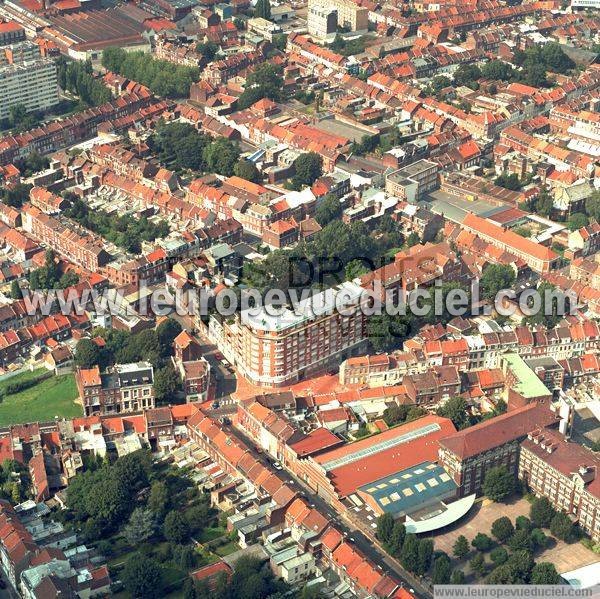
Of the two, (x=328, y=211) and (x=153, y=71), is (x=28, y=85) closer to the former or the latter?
(x=153, y=71)

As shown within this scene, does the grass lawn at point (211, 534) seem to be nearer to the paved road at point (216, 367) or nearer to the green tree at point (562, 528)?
the paved road at point (216, 367)

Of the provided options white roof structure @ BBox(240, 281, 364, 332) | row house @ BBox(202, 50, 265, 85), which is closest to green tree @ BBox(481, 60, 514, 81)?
row house @ BBox(202, 50, 265, 85)

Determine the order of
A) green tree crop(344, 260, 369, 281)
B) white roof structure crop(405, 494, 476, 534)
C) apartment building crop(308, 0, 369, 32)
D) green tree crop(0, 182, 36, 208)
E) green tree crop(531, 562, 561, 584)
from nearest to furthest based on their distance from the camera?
1. green tree crop(531, 562, 561, 584)
2. white roof structure crop(405, 494, 476, 534)
3. green tree crop(344, 260, 369, 281)
4. green tree crop(0, 182, 36, 208)
5. apartment building crop(308, 0, 369, 32)

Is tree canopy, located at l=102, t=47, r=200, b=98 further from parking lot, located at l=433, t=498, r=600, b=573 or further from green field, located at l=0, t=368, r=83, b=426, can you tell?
parking lot, located at l=433, t=498, r=600, b=573

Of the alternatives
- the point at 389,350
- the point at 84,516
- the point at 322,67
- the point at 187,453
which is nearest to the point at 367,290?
the point at 389,350

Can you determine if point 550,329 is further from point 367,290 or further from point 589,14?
point 589,14

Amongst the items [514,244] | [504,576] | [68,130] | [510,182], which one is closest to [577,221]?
[514,244]

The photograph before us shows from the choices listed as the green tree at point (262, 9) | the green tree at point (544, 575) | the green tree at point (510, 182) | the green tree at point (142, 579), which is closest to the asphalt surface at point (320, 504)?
the green tree at point (544, 575)
